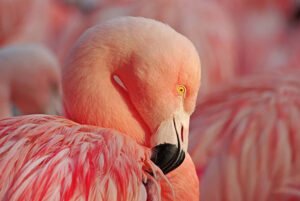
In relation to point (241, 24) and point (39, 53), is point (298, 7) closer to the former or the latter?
point (241, 24)

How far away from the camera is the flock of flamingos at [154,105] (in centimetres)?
271

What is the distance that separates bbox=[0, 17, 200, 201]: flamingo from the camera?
2664 millimetres

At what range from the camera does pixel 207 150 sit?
3971mm

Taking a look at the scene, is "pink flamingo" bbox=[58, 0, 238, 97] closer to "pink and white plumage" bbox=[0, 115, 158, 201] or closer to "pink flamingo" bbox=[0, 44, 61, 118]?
"pink flamingo" bbox=[0, 44, 61, 118]

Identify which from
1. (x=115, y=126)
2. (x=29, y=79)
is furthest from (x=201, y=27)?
(x=115, y=126)

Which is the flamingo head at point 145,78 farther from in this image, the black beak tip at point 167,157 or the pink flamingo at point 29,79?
the pink flamingo at point 29,79

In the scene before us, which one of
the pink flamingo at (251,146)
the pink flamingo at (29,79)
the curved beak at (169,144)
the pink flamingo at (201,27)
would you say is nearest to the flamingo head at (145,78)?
the curved beak at (169,144)

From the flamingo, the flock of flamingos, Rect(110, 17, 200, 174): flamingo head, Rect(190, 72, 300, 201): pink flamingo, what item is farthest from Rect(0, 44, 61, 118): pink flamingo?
Rect(110, 17, 200, 174): flamingo head

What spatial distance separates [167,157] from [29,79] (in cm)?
196

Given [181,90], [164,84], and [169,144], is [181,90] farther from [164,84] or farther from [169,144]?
[169,144]

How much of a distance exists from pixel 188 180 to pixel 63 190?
1.68ft

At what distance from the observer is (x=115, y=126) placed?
117 inches

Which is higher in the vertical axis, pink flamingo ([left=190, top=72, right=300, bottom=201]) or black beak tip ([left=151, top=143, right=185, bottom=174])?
black beak tip ([left=151, top=143, right=185, bottom=174])

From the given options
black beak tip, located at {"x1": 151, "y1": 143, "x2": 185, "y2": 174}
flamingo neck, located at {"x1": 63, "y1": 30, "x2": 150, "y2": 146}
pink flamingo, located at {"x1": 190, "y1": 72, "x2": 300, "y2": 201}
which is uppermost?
flamingo neck, located at {"x1": 63, "y1": 30, "x2": 150, "y2": 146}
